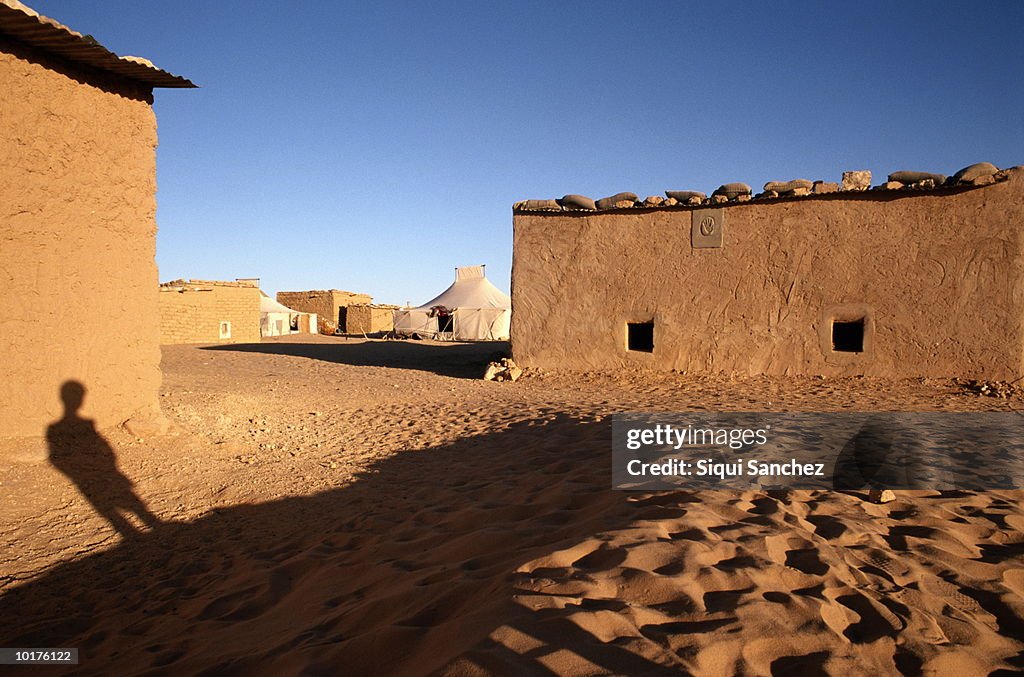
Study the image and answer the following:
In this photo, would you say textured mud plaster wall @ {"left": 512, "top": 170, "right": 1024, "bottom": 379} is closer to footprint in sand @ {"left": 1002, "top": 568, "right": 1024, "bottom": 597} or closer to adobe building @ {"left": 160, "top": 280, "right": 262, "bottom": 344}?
footprint in sand @ {"left": 1002, "top": 568, "right": 1024, "bottom": 597}

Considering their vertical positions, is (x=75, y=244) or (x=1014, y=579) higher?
(x=75, y=244)

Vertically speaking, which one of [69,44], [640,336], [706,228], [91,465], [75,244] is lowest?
[91,465]

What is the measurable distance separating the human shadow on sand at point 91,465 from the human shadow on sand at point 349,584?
336 mm

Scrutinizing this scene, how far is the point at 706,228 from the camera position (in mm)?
8406

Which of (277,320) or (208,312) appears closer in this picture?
(208,312)

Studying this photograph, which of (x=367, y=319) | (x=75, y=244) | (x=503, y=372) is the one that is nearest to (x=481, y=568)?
(x=75, y=244)

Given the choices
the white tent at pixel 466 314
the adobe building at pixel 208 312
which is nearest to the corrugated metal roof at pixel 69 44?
the adobe building at pixel 208 312

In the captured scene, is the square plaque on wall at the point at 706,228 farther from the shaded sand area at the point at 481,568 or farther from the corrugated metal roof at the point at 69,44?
the corrugated metal roof at the point at 69,44

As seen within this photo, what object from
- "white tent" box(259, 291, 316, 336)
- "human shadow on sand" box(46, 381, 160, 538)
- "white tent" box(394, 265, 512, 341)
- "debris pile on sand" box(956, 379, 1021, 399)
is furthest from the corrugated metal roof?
"white tent" box(259, 291, 316, 336)

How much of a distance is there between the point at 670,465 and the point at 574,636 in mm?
2211

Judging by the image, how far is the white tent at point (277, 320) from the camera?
25.0 m

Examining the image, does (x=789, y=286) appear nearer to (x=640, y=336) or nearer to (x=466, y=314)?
(x=640, y=336)

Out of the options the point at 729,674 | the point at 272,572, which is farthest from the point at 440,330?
the point at 729,674

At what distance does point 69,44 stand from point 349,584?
14.2 feet
